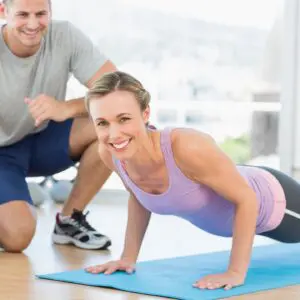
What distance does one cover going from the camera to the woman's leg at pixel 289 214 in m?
2.73

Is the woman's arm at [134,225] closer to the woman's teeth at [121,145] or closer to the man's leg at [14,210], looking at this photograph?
the woman's teeth at [121,145]

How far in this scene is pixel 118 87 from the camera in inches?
93.6

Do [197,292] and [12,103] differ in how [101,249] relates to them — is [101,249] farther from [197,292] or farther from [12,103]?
[197,292]

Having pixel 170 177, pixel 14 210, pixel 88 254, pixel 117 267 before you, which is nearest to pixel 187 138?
pixel 170 177

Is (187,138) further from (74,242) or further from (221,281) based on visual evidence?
(74,242)

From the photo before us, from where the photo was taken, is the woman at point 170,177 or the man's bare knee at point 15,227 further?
the man's bare knee at point 15,227

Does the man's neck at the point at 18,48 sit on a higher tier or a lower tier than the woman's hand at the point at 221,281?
higher

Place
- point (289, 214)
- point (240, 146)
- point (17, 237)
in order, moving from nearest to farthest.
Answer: point (289, 214) < point (17, 237) < point (240, 146)

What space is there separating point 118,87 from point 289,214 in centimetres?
72

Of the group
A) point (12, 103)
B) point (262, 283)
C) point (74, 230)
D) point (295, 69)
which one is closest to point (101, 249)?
point (74, 230)

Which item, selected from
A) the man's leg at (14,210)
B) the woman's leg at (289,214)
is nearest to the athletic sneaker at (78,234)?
the man's leg at (14,210)

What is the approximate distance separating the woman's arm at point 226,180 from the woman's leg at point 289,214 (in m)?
0.32

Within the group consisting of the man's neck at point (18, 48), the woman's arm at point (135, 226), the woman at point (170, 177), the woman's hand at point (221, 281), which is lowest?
the woman's hand at point (221, 281)

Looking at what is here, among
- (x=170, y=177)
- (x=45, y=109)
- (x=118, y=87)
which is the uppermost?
(x=118, y=87)
